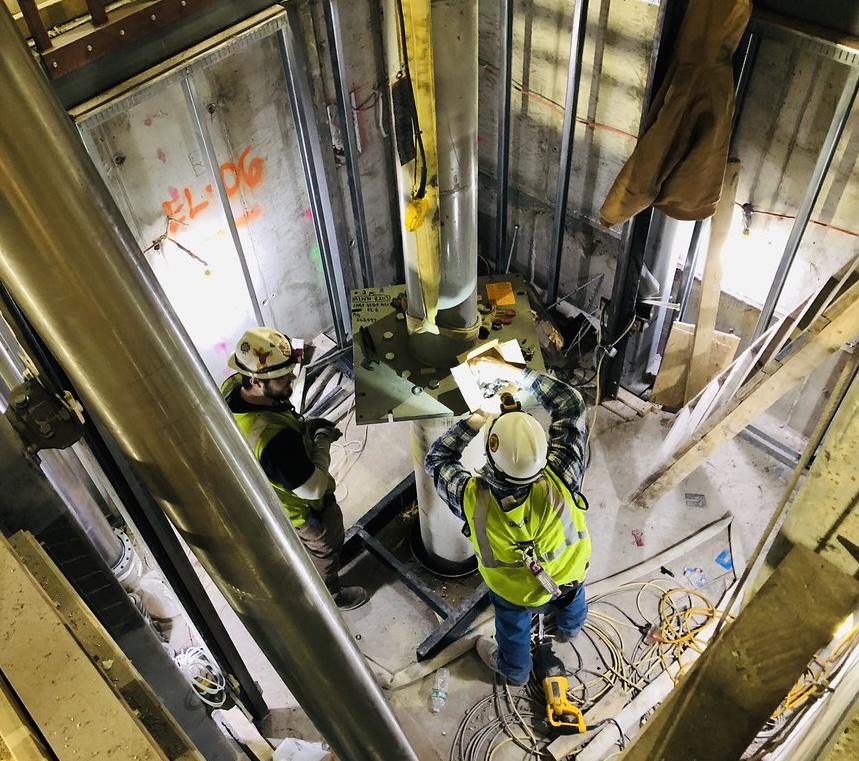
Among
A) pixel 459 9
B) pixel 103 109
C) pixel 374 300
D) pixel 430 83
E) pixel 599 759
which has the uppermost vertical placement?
pixel 459 9

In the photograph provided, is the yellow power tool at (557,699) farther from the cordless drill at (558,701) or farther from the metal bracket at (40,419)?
the metal bracket at (40,419)

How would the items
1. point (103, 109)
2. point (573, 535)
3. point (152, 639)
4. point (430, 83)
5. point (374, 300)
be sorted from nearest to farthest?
1. point (430, 83)
2. point (152, 639)
3. point (103, 109)
4. point (573, 535)
5. point (374, 300)

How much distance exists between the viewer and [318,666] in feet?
6.95

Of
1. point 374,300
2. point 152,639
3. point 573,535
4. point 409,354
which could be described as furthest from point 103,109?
point 573,535

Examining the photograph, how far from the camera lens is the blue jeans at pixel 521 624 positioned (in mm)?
3830

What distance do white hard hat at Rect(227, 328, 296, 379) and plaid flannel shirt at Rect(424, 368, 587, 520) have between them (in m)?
0.81

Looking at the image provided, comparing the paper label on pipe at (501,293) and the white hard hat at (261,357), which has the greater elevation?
the white hard hat at (261,357)

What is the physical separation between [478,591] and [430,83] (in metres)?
3.04

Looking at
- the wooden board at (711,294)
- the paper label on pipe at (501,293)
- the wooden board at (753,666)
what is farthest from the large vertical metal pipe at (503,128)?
the wooden board at (753,666)

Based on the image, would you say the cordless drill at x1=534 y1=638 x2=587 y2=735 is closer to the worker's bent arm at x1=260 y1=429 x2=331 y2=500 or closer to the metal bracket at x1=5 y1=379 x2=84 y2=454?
the worker's bent arm at x1=260 y1=429 x2=331 y2=500

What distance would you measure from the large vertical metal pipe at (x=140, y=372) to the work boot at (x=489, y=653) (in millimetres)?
2274

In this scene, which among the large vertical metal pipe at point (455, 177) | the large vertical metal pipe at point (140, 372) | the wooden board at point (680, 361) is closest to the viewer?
the large vertical metal pipe at point (140, 372)

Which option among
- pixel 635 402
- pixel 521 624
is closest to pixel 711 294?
pixel 635 402

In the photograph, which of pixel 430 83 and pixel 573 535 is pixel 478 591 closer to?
pixel 573 535
